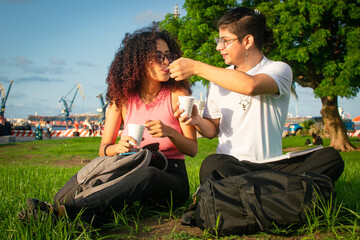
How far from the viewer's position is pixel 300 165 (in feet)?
7.98

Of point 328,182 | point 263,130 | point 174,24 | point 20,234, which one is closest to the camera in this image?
point 20,234

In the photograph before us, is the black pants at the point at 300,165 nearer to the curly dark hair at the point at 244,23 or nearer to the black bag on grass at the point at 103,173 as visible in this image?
the black bag on grass at the point at 103,173

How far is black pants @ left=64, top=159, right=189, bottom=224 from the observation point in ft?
6.88

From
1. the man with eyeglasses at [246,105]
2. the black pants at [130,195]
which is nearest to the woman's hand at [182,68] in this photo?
the man with eyeglasses at [246,105]

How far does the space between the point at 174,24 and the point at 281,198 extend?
14286 mm

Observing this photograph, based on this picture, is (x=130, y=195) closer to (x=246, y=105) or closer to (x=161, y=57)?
(x=246, y=105)

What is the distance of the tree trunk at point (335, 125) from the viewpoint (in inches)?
585

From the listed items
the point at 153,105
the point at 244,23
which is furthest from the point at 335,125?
the point at 153,105

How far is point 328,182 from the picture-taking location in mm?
2117

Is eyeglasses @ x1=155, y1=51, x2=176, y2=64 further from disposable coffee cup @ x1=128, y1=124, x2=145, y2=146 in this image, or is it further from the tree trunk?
the tree trunk

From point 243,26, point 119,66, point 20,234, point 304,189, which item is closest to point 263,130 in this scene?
point 304,189

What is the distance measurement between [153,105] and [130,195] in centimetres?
100

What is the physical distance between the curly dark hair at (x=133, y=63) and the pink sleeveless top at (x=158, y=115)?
97 millimetres

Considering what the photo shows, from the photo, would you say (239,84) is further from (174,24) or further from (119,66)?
(174,24)
